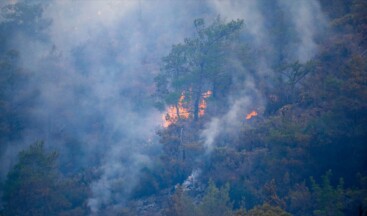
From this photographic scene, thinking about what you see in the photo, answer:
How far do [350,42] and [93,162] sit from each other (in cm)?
2063

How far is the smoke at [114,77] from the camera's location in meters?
24.2

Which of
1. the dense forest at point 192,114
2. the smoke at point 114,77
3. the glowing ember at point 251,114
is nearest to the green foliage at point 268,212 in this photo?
the dense forest at point 192,114

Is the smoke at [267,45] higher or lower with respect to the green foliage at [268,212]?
higher

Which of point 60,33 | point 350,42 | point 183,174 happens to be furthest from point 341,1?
point 60,33

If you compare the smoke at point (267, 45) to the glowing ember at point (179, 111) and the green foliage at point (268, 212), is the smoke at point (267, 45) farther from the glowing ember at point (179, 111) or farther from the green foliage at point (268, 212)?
the green foliage at point (268, 212)

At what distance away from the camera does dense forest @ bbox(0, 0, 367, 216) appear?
1520cm

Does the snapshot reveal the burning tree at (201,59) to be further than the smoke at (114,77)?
Yes

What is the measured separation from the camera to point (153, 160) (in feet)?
74.5

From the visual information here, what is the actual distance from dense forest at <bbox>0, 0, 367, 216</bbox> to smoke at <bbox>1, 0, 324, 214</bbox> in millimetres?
132

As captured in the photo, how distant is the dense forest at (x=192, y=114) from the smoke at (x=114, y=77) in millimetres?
132

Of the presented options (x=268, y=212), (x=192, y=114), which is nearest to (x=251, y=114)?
(x=192, y=114)

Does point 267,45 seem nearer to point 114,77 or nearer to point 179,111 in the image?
point 179,111

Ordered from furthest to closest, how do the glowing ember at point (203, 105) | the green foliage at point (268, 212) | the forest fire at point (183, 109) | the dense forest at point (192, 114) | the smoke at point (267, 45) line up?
the glowing ember at point (203, 105) → the forest fire at point (183, 109) → the smoke at point (267, 45) → the dense forest at point (192, 114) → the green foliage at point (268, 212)

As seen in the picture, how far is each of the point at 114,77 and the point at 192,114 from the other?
1161 cm
